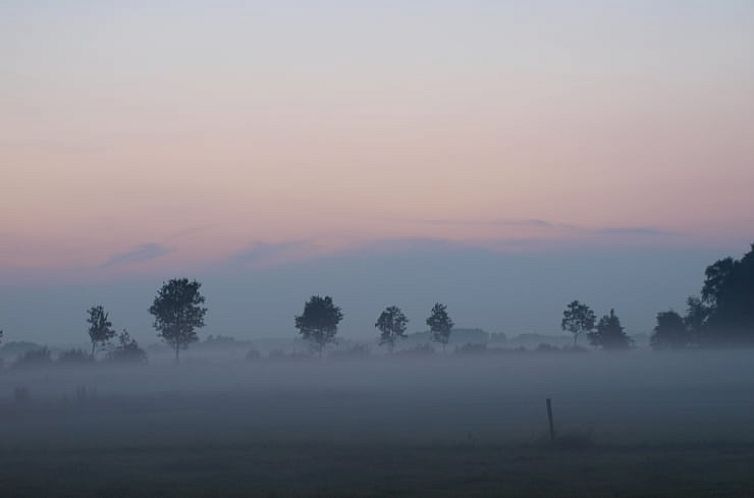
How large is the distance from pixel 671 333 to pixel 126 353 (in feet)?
174

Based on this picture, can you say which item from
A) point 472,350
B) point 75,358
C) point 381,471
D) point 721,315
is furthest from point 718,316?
point 381,471

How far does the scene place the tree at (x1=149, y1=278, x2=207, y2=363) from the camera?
332 ft

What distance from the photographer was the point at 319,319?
11419 cm

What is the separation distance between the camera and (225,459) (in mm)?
28188

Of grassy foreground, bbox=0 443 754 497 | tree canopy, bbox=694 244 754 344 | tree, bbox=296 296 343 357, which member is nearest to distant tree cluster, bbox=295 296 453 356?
tree, bbox=296 296 343 357

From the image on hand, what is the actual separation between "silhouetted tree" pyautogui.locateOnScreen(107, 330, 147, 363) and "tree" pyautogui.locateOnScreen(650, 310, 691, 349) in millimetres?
49827

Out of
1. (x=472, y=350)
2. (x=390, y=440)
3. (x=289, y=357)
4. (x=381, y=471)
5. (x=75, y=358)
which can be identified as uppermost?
(x=75, y=358)

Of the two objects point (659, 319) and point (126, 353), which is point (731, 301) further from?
point (126, 353)

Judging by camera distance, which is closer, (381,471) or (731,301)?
(381,471)

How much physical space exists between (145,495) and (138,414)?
29771 mm

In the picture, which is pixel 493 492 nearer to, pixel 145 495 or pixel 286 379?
pixel 145 495

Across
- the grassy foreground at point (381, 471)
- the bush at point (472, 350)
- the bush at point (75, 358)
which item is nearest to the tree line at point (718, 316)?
the bush at point (472, 350)

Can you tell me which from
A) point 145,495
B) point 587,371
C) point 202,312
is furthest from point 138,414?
point 202,312

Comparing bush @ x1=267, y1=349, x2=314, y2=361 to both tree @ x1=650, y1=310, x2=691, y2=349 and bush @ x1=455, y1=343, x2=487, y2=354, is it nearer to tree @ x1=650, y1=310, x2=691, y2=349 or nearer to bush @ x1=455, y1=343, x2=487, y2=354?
bush @ x1=455, y1=343, x2=487, y2=354
